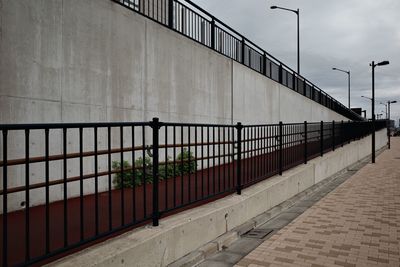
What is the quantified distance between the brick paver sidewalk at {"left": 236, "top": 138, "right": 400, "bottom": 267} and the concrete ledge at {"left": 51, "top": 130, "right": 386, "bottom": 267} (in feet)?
1.84

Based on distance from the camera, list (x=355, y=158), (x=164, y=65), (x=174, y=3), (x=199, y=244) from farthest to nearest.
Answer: (x=355, y=158)
(x=174, y=3)
(x=164, y=65)
(x=199, y=244)

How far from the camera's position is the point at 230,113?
12.2 meters

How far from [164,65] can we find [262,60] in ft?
27.8

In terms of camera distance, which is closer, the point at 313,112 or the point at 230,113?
the point at 230,113

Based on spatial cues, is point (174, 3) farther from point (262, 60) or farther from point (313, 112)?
point (313, 112)

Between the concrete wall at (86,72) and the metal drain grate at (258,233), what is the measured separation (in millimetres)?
3008

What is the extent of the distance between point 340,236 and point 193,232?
249 cm

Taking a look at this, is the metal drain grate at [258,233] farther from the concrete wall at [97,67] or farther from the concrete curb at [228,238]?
the concrete wall at [97,67]

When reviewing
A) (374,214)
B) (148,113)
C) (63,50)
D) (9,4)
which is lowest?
(374,214)

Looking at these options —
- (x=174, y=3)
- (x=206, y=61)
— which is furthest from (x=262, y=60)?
(x=174, y=3)

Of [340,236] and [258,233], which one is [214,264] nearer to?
[258,233]

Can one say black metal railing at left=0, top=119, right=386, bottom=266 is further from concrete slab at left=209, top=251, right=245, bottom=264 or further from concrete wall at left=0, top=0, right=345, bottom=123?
concrete slab at left=209, top=251, right=245, bottom=264

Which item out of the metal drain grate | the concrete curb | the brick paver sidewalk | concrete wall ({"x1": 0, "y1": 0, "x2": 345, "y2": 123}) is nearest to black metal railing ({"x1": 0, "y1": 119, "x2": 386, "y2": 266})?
concrete wall ({"x1": 0, "y1": 0, "x2": 345, "y2": 123})

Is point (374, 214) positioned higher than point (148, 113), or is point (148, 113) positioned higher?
point (148, 113)
